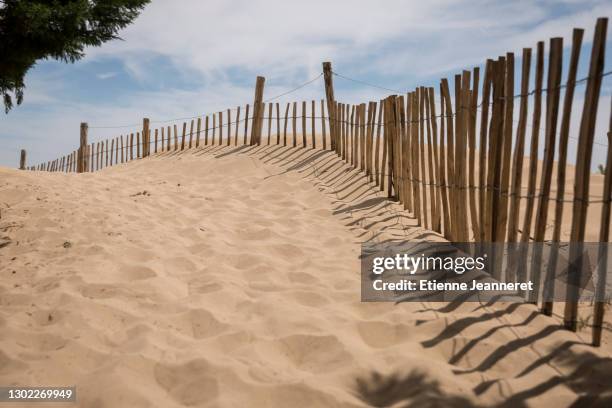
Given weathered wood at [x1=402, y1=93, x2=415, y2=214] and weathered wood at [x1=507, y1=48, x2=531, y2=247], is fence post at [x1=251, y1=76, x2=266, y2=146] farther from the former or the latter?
weathered wood at [x1=507, y1=48, x2=531, y2=247]

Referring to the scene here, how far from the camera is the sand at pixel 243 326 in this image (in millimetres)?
2420

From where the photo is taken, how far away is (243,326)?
303cm

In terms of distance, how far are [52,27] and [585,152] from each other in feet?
17.4

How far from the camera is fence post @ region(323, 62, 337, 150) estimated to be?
849 cm

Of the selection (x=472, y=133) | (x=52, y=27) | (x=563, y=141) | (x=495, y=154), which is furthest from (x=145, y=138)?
(x=563, y=141)

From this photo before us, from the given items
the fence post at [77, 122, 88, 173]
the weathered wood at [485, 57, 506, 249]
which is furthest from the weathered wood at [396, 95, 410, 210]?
the fence post at [77, 122, 88, 173]

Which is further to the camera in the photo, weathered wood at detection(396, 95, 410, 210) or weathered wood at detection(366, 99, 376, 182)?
weathered wood at detection(366, 99, 376, 182)

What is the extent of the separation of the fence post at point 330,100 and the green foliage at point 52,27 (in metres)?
3.44

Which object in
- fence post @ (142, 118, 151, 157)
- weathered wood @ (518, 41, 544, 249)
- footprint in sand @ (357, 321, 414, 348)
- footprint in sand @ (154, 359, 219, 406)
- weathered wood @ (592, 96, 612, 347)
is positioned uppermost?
fence post @ (142, 118, 151, 157)

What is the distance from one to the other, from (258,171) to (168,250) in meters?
3.92

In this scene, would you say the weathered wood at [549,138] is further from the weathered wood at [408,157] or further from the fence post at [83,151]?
the fence post at [83,151]

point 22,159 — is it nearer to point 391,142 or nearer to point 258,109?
point 258,109

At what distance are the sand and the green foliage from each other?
1.73 meters

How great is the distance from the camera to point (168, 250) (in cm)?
428
